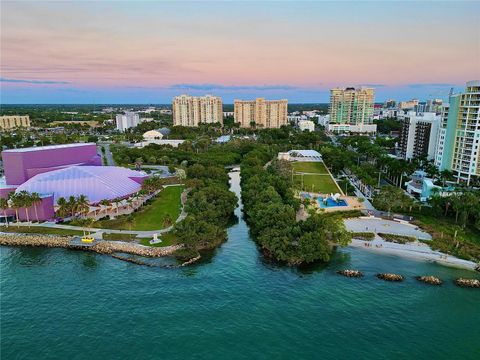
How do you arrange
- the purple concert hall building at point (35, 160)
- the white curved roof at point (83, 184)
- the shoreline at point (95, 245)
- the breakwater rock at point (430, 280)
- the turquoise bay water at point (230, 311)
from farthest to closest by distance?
the purple concert hall building at point (35, 160) < the white curved roof at point (83, 184) < the shoreline at point (95, 245) < the breakwater rock at point (430, 280) < the turquoise bay water at point (230, 311)

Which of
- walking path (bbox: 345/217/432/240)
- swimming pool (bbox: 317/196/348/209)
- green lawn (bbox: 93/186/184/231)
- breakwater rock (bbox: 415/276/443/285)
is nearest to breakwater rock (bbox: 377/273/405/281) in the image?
breakwater rock (bbox: 415/276/443/285)

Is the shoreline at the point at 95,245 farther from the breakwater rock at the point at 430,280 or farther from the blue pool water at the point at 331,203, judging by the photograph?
the blue pool water at the point at 331,203

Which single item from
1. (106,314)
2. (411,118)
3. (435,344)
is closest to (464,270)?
(435,344)

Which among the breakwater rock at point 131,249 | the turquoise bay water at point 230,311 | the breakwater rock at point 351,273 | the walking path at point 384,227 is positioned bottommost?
the turquoise bay water at point 230,311

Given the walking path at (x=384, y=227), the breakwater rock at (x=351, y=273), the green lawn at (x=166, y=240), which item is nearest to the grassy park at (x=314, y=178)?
the walking path at (x=384, y=227)

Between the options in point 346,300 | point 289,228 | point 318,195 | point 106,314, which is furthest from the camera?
point 318,195

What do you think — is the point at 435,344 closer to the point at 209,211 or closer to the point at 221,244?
the point at 221,244

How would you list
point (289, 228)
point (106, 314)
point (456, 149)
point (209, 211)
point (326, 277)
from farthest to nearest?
point (456, 149)
point (209, 211)
point (289, 228)
point (326, 277)
point (106, 314)

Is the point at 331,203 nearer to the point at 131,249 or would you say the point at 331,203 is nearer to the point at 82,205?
the point at 131,249
